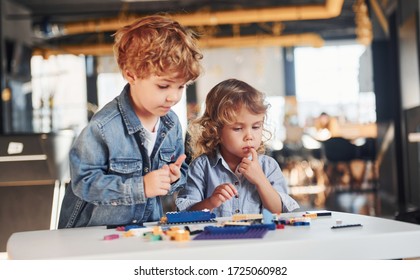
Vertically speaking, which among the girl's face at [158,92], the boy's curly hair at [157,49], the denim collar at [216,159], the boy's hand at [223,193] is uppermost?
the boy's curly hair at [157,49]

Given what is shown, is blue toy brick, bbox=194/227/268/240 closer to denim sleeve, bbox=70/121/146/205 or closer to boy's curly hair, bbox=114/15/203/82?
denim sleeve, bbox=70/121/146/205

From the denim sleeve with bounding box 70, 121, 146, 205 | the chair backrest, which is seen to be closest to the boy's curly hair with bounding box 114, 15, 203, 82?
the denim sleeve with bounding box 70, 121, 146, 205

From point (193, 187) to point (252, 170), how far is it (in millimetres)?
181

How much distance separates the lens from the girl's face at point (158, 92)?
140cm

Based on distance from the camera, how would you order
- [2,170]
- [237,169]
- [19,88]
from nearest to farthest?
[237,169] → [2,170] → [19,88]

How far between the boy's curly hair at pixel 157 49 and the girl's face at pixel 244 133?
0.71 ft

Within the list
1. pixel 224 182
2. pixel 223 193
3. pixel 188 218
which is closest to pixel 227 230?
pixel 188 218

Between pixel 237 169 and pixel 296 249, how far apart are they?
742 mm

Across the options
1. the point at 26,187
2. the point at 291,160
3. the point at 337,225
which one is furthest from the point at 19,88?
the point at 337,225

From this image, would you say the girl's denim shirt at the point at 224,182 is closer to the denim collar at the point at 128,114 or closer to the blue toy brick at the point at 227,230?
the denim collar at the point at 128,114

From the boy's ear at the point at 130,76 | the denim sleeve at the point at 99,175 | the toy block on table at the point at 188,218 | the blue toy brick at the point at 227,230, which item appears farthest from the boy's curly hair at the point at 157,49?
the blue toy brick at the point at 227,230

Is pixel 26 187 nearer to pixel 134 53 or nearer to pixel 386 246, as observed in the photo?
pixel 134 53

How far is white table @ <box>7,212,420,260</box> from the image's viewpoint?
0.90 meters
